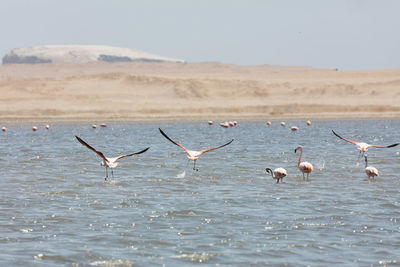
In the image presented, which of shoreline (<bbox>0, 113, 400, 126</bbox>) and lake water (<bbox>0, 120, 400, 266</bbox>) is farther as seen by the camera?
shoreline (<bbox>0, 113, 400, 126</bbox>)

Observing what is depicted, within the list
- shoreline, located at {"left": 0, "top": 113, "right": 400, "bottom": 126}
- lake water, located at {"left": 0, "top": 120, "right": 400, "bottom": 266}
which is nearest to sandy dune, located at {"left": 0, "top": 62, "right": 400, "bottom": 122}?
shoreline, located at {"left": 0, "top": 113, "right": 400, "bottom": 126}

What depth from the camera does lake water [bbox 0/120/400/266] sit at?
38.9ft

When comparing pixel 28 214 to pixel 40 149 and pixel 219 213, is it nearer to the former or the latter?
pixel 219 213

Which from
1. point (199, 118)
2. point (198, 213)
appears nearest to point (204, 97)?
point (199, 118)

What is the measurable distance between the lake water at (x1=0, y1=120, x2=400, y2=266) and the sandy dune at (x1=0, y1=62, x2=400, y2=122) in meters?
45.3

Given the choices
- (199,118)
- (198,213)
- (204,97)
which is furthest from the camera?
(204,97)

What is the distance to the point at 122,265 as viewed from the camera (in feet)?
36.9

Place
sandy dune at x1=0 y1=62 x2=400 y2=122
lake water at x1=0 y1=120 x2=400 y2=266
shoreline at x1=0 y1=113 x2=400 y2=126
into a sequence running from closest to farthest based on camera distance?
lake water at x1=0 y1=120 x2=400 y2=266 < shoreline at x1=0 y1=113 x2=400 y2=126 < sandy dune at x1=0 y1=62 x2=400 y2=122

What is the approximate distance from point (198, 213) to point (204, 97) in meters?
74.5

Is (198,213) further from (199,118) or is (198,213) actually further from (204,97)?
(204,97)

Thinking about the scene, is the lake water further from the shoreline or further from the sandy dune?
the sandy dune

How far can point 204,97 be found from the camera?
89812mm

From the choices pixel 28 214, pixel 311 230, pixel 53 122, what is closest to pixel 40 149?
pixel 28 214

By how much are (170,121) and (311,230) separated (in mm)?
53670
